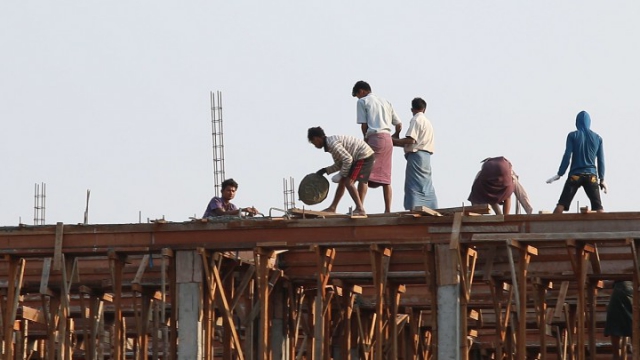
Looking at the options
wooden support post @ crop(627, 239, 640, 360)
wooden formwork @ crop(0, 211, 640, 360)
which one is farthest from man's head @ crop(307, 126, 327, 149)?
wooden support post @ crop(627, 239, 640, 360)

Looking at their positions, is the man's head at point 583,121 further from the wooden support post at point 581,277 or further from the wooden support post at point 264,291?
the wooden support post at point 264,291

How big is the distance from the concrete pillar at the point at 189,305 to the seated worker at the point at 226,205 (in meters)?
1.47

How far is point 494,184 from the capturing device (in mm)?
24953

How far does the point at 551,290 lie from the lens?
91.9ft

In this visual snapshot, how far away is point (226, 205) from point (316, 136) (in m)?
2.10

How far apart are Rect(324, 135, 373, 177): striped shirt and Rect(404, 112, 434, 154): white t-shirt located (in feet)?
2.87

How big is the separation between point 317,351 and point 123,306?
743 cm

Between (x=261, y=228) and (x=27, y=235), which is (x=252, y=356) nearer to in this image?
(x=261, y=228)

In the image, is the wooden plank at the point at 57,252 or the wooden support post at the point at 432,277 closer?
the wooden support post at the point at 432,277

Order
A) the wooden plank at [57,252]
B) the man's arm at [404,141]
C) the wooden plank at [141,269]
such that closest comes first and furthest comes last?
the wooden plank at [57,252], the man's arm at [404,141], the wooden plank at [141,269]

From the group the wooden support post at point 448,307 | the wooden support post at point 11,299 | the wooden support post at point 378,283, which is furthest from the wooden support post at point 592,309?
the wooden support post at point 11,299

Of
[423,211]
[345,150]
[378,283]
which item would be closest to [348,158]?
[345,150]

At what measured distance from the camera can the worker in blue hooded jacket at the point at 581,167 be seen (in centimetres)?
2400

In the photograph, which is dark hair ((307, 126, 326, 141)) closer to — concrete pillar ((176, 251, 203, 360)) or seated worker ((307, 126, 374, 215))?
seated worker ((307, 126, 374, 215))
